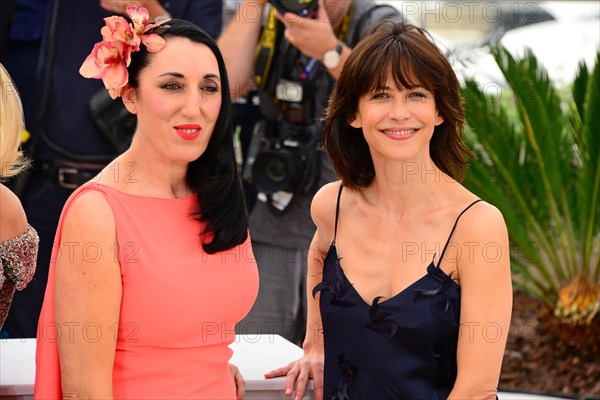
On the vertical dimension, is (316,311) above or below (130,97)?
below

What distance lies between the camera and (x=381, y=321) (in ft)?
8.51

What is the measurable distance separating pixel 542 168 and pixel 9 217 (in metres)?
3.69

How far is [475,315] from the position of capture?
8.23 feet

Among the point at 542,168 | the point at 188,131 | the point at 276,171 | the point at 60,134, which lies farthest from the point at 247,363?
the point at 542,168

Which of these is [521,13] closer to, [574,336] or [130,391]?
[574,336]

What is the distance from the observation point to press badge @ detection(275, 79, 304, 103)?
13.2 feet

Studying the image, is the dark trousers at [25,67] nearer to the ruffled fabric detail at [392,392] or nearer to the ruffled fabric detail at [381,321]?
the ruffled fabric detail at [381,321]

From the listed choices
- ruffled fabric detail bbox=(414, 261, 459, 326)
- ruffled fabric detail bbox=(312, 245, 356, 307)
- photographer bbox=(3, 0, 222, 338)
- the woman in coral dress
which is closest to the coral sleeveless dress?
the woman in coral dress

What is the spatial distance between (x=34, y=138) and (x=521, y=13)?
19.1ft

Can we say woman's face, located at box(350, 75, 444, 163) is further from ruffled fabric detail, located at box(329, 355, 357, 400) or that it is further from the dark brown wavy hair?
ruffled fabric detail, located at box(329, 355, 357, 400)

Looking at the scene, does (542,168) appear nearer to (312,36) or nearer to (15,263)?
(312,36)

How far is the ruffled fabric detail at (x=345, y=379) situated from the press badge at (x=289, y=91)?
1603 mm

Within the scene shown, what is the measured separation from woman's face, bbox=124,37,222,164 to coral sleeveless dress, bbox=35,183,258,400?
0.53 feet

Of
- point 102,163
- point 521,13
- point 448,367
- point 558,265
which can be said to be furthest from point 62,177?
point 521,13
